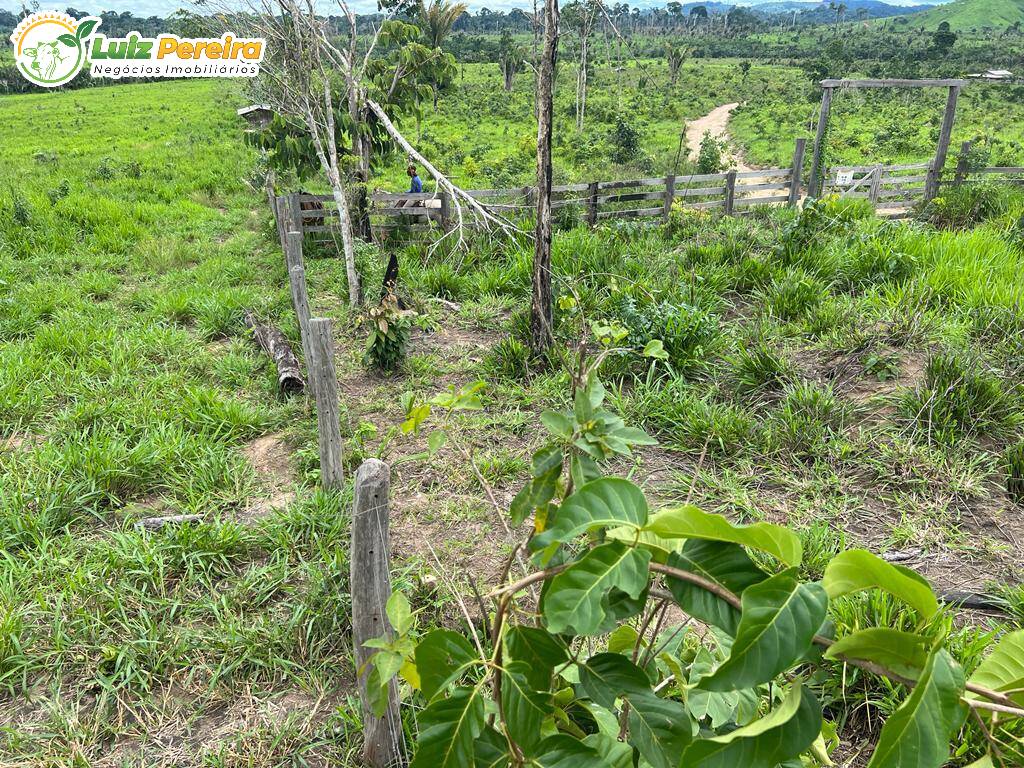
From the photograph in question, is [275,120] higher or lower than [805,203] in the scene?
higher

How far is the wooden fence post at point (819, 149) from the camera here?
11.1 meters

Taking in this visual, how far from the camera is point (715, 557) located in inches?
32.8

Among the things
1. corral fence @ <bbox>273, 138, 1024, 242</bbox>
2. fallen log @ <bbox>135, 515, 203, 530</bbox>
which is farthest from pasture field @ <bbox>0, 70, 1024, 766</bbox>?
corral fence @ <bbox>273, 138, 1024, 242</bbox>

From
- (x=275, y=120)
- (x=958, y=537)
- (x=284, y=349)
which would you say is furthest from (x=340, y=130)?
(x=958, y=537)

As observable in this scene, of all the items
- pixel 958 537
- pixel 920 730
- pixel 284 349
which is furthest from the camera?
pixel 284 349

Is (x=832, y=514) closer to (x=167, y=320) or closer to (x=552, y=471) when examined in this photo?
(x=552, y=471)

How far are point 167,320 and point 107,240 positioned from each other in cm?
426

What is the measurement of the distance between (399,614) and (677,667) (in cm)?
57

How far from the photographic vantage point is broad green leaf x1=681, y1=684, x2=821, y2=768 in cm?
71

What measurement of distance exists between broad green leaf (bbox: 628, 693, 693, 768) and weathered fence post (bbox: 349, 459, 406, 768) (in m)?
1.20

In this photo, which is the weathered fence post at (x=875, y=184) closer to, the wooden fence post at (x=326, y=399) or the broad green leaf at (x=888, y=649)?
the wooden fence post at (x=326, y=399)

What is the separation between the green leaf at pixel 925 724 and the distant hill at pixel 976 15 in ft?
437

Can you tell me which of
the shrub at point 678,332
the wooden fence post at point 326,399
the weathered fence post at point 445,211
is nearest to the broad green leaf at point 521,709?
the wooden fence post at point 326,399

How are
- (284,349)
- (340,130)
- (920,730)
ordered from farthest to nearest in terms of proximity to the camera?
1. (340,130)
2. (284,349)
3. (920,730)
